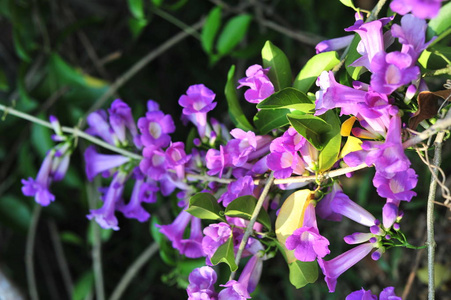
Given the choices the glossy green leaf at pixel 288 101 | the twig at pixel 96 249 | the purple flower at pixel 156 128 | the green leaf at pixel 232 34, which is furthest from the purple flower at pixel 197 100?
the twig at pixel 96 249

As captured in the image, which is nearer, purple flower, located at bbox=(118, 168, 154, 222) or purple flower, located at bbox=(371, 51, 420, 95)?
purple flower, located at bbox=(371, 51, 420, 95)

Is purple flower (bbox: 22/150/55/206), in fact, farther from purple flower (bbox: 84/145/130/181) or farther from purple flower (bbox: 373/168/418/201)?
purple flower (bbox: 373/168/418/201)

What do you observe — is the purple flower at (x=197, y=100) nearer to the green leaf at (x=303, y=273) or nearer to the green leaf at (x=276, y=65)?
the green leaf at (x=276, y=65)

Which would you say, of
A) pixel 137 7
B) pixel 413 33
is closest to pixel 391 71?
pixel 413 33

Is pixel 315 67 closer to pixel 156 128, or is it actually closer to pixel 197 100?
pixel 197 100

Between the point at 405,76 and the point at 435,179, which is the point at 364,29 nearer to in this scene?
the point at 405,76

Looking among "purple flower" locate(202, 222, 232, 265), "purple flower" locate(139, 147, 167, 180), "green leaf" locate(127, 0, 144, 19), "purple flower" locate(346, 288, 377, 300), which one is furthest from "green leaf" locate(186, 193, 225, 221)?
"green leaf" locate(127, 0, 144, 19)
